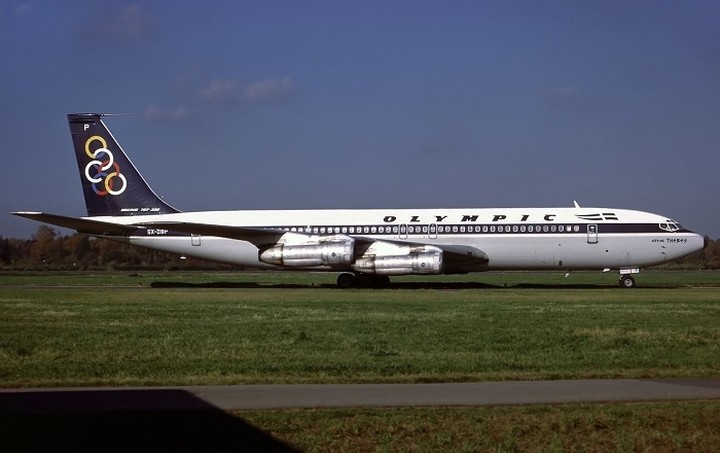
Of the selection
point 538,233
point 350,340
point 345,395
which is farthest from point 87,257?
point 345,395

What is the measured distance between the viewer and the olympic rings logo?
1718 inches

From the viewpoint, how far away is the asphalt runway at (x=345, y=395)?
10734 mm

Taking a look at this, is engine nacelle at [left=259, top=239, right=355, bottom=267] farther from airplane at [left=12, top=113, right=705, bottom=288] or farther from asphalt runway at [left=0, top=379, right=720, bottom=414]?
asphalt runway at [left=0, top=379, right=720, bottom=414]

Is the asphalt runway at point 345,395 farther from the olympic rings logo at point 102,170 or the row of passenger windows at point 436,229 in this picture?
the olympic rings logo at point 102,170

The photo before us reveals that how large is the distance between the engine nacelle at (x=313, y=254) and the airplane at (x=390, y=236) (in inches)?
1.8

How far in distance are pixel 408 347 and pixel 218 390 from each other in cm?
571

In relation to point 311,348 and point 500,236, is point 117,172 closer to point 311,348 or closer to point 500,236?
point 500,236

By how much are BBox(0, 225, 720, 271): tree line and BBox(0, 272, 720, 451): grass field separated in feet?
170

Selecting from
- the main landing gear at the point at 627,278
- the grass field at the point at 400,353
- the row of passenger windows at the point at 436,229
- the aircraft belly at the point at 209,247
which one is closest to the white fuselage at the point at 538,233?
the row of passenger windows at the point at 436,229

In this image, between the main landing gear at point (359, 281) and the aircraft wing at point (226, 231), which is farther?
the main landing gear at point (359, 281)

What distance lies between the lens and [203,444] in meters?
9.16

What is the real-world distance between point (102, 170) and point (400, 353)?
31.5 meters

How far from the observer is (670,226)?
39.5 meters

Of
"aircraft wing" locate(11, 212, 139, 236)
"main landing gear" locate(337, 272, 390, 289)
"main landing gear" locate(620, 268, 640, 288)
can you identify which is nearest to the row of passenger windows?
"main landing gear" locate(337, 272, 390, 289)
